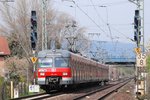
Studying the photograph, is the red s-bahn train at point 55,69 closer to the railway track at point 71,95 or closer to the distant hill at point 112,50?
the railway track at point 71,95

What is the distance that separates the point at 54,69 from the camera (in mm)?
36250

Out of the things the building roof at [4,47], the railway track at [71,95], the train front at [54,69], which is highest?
the building roof at [4,47]

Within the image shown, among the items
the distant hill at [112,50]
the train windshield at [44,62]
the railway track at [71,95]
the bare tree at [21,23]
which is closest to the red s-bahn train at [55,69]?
the train windshield at [44,62]

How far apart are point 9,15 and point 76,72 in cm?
3107

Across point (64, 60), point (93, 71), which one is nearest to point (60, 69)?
point (64, 60)

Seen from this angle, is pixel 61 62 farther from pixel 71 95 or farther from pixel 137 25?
pixel 137 25

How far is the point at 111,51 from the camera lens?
11150 cm

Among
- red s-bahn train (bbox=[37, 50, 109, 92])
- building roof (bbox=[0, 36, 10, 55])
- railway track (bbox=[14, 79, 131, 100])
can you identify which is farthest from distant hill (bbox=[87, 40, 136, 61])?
red s-bahn train (bbox=[37, 50, 109, 92])

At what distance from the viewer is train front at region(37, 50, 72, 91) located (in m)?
36.0

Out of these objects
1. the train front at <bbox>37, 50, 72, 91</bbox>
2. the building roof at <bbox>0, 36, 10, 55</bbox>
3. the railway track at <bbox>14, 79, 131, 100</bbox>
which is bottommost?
the railway track at <bbox>14, 79, 131, 100</bbox>

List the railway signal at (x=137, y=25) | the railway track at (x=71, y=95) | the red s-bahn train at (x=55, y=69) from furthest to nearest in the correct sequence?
the red s-bahn train at (x=55, y=69)
the railway signal at (x=137, y=25)
the railway track at (x=71, y=95)

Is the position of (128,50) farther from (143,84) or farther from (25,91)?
(143,84)

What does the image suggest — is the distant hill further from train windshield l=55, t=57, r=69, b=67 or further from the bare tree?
train windshield l=55, t=57, r=69, b=67

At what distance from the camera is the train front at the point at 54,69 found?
3600 centimetres
